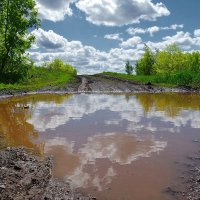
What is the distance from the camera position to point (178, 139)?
1231cm

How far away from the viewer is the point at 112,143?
11.8 metres

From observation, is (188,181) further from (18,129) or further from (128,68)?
(128,68)

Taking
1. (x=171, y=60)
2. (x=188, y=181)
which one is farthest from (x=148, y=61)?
(x=188, y=181)

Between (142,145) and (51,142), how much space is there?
133 inches

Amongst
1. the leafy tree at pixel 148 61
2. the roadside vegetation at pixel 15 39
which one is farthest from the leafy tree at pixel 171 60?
the roadside vegetation at pixel 15 39

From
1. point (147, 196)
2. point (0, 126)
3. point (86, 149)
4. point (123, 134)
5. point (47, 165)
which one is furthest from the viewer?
point (0, 126)

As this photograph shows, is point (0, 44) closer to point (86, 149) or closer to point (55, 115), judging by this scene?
point (55, 115)

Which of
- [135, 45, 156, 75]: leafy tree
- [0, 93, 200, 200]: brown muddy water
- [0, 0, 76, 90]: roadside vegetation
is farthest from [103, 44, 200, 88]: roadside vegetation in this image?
[0, 93, 200, 200]: brown muddy water

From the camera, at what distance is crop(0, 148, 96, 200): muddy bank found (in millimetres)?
6975

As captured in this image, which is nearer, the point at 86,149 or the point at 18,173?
the point at 18,173

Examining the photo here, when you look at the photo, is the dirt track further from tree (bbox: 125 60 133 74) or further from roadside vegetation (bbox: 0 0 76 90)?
tree (bbox: 125 60 133 74)

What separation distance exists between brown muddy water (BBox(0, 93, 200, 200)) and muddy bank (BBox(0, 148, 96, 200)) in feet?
1.25

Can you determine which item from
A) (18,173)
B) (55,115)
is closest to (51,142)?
(18,173)

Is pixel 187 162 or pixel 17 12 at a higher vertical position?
pixel 17 12
